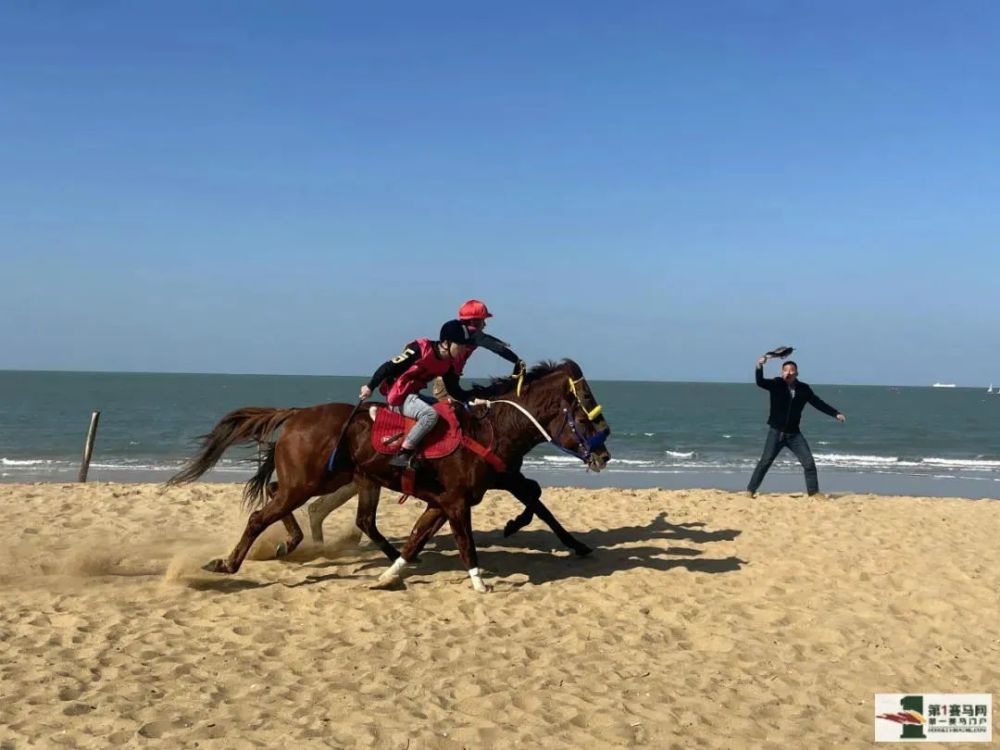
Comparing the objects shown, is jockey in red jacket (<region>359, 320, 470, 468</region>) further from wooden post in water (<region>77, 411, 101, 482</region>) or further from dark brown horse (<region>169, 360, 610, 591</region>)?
wooden post in water (<region>77, 411, 101, 482</region>)

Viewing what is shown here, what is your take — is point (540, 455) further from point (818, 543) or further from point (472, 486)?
point (472, 486)

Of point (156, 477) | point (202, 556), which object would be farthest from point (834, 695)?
point (156, 477)

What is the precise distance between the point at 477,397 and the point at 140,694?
3822mm

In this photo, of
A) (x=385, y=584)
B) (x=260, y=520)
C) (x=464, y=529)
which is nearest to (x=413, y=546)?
(x=385, y=584)

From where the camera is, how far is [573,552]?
8.37 m

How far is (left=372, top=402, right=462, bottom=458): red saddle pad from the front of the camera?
21.7ft

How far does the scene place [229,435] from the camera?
7273 mm

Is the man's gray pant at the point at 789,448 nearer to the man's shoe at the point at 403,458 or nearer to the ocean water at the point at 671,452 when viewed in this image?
the ocean water at the point at 671,452

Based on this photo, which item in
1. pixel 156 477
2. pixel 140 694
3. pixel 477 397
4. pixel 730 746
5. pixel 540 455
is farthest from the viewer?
pixel 540 455

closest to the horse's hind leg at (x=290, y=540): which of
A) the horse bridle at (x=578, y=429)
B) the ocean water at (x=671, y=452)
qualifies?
the horse bridle at (x=578, y=429)

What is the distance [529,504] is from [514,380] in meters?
1.54

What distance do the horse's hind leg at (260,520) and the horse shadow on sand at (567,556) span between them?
61 centimetres

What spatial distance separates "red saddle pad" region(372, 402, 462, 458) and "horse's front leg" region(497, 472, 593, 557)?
0.84m

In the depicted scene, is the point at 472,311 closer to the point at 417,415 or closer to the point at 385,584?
the point at 417,415
